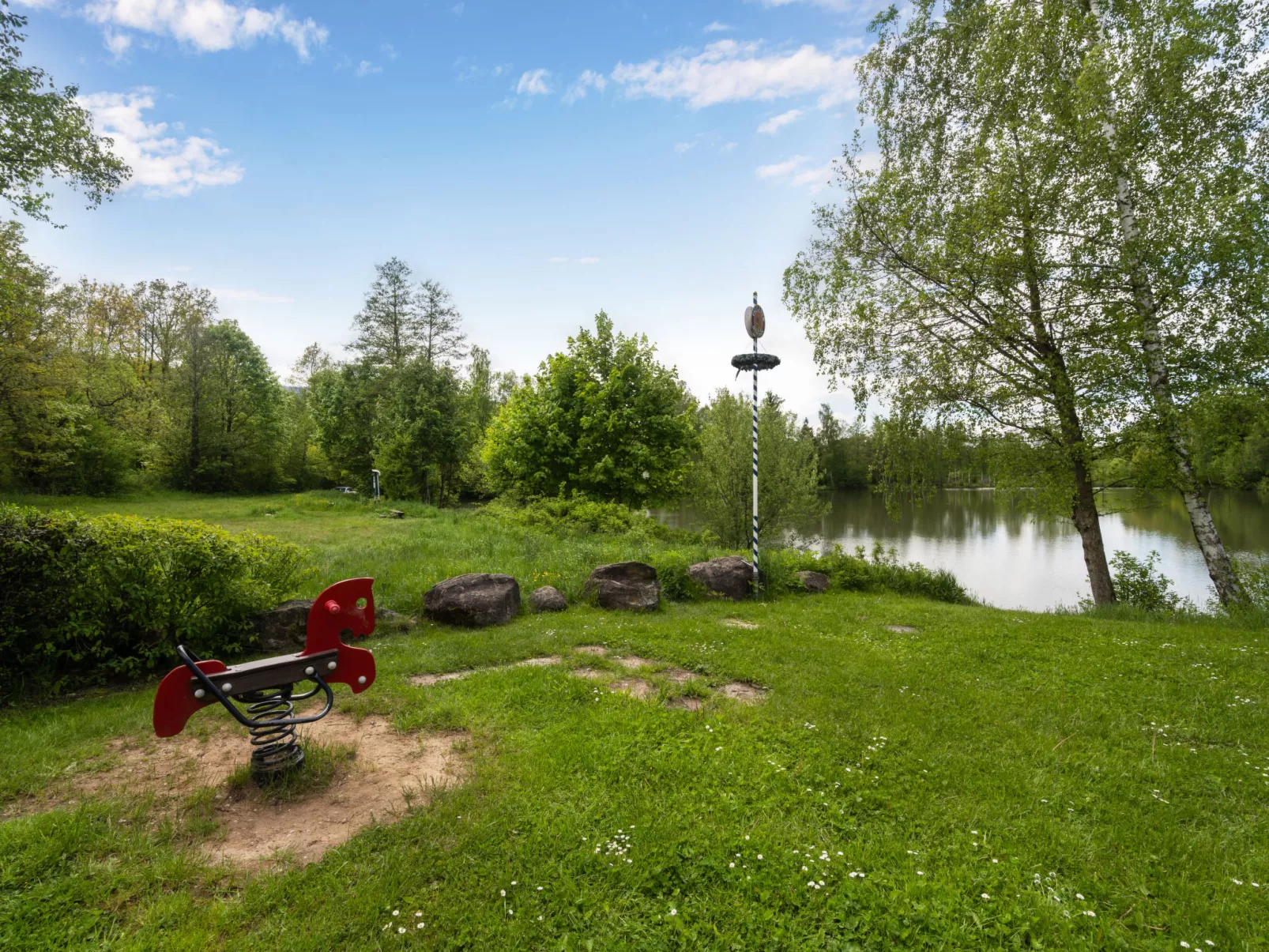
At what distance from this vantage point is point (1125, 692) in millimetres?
4996

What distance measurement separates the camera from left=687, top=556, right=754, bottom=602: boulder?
30.4ft

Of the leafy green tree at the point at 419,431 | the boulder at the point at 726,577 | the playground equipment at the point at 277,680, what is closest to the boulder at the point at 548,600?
the boulder at the point at 726,577

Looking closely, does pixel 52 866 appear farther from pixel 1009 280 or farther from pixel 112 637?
pixel 1009 280

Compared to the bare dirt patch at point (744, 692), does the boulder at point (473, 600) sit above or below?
above

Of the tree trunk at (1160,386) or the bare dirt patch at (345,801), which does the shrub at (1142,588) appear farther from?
the bare dirt patch at (345,801)

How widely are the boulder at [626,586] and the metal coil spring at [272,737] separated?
4.98 meters

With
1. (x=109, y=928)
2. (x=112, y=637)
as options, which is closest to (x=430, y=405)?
(x=112, y=637)

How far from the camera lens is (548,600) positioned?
311 inches

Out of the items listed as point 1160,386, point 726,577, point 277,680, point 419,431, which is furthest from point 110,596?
point 419,431

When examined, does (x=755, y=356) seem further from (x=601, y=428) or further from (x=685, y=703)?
(x=601, y=428)

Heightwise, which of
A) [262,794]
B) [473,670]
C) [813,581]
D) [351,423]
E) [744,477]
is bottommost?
[813,581]

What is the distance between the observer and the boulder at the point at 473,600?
23.0 ft

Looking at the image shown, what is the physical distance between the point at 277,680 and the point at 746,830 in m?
2.95

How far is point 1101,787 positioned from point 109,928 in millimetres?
5278
